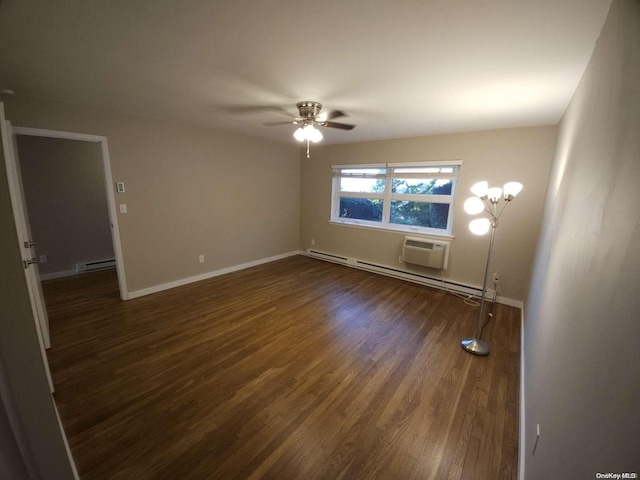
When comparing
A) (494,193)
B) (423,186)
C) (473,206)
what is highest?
(423,186)

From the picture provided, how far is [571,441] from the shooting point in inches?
31.6

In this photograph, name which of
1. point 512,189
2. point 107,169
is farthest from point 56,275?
point 512,189

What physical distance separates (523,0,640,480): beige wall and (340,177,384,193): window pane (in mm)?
3073

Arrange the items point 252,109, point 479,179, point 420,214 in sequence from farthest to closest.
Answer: point 420,214 → point 479,179 → point 252,109

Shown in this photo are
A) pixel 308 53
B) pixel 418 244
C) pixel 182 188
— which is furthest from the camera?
pixel 418 244

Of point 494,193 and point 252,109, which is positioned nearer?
point 494,193

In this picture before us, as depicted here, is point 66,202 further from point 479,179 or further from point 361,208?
point 479,179

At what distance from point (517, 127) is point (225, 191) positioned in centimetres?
416

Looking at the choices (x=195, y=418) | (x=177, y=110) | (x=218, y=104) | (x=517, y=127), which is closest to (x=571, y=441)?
(x=195, y=418)

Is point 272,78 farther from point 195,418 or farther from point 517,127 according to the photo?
point 517,127

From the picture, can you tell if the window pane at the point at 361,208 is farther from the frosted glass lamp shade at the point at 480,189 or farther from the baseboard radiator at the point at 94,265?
the baseboard radiator at the point at 94,265

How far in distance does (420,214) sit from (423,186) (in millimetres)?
459

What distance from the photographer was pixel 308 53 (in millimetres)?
1572

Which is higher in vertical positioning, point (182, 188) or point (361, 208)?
point (182, 188)
